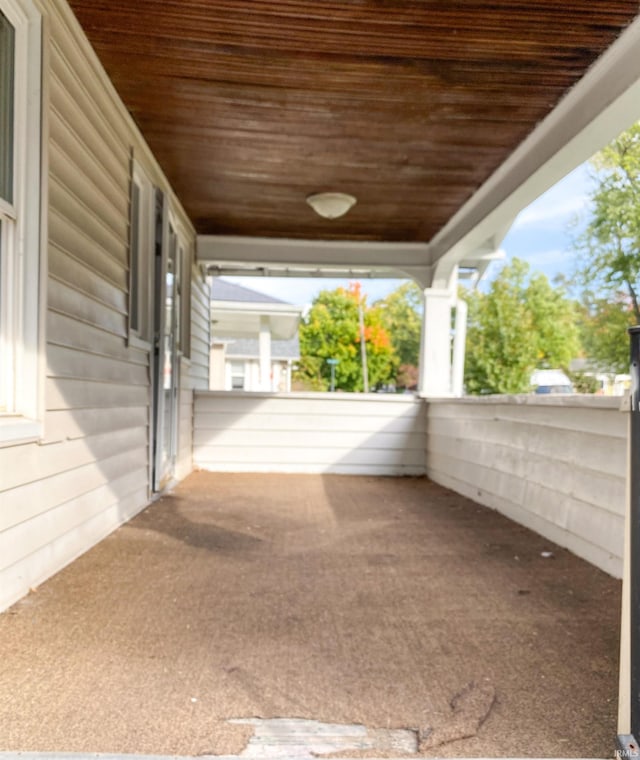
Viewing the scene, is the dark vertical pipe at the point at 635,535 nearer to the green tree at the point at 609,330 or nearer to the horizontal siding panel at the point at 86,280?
the horizontal siding panel at the point at 86,280

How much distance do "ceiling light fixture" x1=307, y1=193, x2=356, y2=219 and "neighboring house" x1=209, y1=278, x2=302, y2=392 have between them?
5451 mm

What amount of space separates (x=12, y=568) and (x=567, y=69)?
131 inches

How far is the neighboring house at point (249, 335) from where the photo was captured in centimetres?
1098

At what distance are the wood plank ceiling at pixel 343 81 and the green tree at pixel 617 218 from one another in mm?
721

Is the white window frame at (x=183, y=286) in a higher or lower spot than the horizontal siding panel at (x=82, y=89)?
lower

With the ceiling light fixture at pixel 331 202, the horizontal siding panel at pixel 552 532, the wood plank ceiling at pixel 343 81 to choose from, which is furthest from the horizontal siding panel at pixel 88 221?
the horizontal siding panel at pixel 552 532

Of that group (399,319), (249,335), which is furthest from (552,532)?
(399,319)

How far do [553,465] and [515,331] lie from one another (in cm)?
1793

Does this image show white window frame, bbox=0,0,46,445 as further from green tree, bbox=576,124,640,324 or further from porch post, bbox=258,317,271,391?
porch post, bbox=258,317,271,391

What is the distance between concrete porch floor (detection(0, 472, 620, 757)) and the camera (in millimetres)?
1490

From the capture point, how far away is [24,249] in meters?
2.37

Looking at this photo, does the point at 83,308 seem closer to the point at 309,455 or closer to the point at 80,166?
the point at 80,166

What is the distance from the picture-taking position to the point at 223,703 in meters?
1.60

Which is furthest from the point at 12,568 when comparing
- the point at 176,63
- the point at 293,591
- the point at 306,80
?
the point at 306,80
